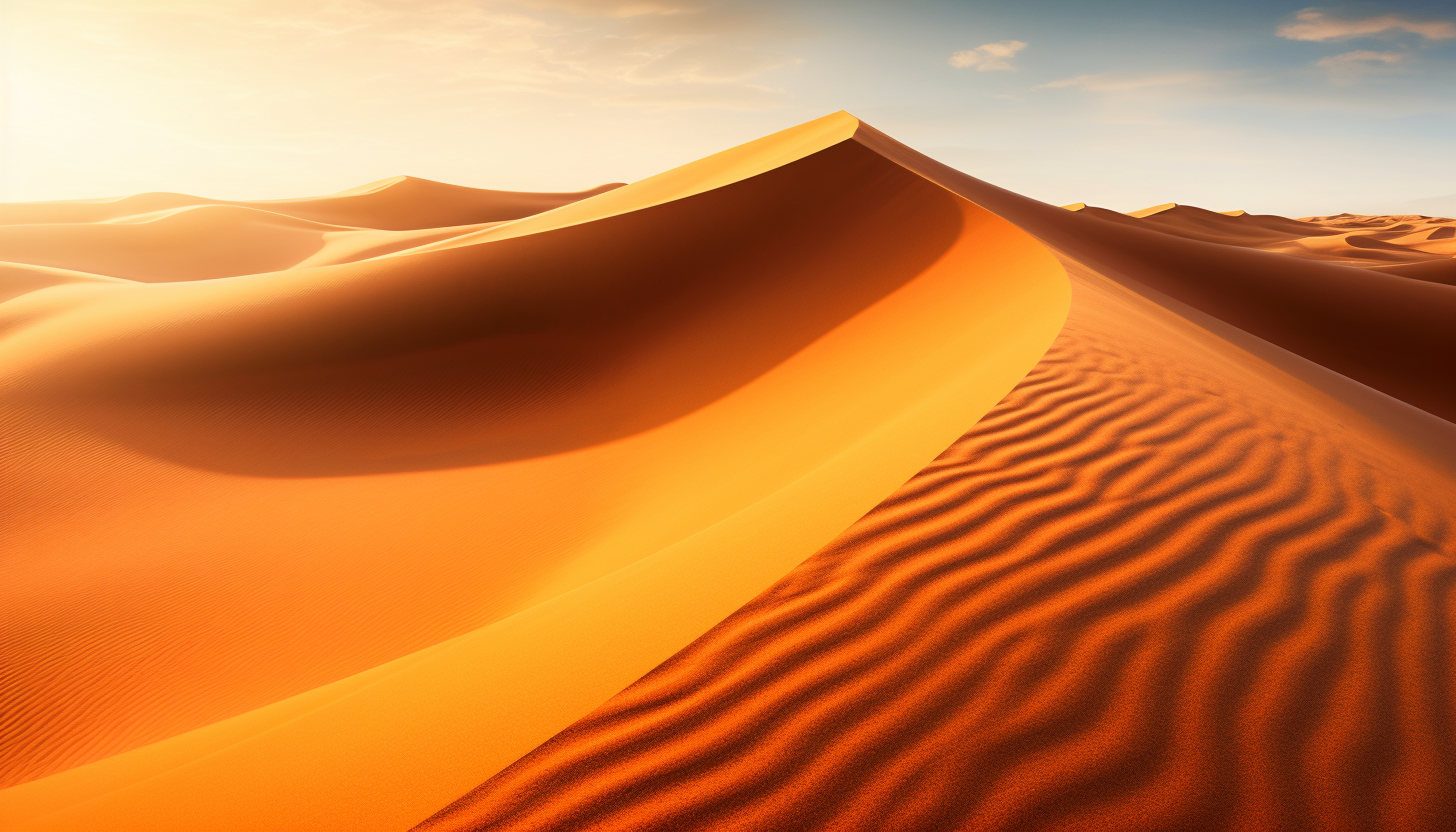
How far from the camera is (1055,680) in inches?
74.1

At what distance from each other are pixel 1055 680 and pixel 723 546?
1.35 metres

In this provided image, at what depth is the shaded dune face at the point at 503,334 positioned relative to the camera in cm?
797

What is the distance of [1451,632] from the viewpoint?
7.34ft

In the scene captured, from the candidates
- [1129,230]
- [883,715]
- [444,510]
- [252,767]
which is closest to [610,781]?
[883,715]

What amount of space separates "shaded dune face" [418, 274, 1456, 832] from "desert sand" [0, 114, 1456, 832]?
0.04ft

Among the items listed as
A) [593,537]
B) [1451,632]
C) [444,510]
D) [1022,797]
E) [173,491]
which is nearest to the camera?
[1022,797]

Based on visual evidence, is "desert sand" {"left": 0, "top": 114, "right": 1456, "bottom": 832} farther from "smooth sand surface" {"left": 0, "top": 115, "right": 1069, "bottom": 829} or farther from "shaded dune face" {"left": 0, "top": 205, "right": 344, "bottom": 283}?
"shaded dune face" {"left": 0, "top": 205, "right": 344, "bottom": 283}

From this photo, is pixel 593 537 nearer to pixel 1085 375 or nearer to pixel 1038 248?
pixel 1085 375

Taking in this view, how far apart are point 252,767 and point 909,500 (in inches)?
95.4

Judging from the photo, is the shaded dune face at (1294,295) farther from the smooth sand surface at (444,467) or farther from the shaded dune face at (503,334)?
the smooth sand surface at (444,467)

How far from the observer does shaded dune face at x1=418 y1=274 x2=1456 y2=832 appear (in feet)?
5.36

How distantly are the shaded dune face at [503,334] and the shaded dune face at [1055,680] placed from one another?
5560 millimetres

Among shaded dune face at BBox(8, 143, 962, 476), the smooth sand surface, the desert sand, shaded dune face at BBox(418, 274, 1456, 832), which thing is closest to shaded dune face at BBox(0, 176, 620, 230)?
the smooth sand surface

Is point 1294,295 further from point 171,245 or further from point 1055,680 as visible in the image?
point 171,245
